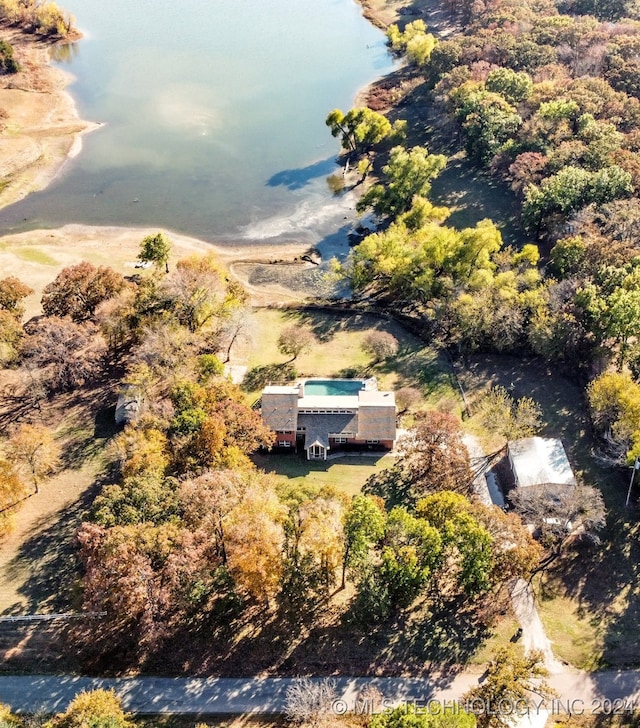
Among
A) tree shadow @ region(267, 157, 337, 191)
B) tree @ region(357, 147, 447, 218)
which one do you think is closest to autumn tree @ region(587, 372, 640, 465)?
tree @ region(357, 147, 447, 218)

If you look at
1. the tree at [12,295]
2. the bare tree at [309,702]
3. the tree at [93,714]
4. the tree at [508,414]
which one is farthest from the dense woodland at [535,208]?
the tree at [93,714]

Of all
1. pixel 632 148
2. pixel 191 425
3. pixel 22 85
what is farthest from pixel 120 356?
Answer: pixel 22 85

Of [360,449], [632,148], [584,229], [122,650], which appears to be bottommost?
[122,650]

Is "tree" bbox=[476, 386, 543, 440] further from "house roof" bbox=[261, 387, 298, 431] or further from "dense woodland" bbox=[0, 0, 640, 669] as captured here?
"house roof" bbox=[261, 387, 298, 431]

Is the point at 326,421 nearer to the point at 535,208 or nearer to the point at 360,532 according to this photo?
the point at 360,532

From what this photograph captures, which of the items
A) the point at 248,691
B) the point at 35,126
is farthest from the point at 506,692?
the point at 35,126

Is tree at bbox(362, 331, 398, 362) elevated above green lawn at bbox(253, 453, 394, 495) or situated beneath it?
elevated above

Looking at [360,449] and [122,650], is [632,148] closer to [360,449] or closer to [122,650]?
[360,449]
